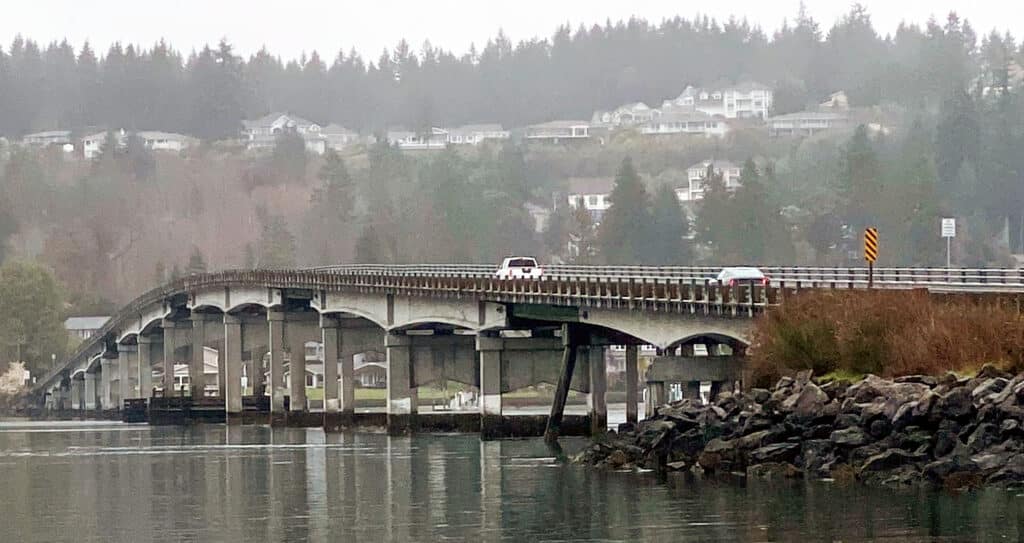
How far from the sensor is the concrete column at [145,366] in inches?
6703

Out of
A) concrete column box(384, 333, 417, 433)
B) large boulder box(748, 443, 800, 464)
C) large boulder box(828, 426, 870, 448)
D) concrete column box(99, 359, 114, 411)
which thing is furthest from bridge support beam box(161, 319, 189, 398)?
large boulder box(828, 426, 870, 448)

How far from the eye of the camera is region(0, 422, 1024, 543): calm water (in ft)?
170

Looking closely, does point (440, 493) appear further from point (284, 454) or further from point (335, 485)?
point (284, 454)

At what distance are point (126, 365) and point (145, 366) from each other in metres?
9.79

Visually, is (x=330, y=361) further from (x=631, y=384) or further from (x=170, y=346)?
(x=170, y=346)

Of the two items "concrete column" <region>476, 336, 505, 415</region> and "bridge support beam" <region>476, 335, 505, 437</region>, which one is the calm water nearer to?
"bridge support beam" <region>476, 335, 505, 437</region>

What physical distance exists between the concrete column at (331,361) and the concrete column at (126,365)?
53737 millimetres

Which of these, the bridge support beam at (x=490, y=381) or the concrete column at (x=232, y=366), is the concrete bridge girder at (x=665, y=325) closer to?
the bridge support beam at (x=490, y=381)

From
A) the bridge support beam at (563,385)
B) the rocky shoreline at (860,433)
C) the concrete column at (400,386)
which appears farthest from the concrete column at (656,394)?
the concrete column at (400,386)

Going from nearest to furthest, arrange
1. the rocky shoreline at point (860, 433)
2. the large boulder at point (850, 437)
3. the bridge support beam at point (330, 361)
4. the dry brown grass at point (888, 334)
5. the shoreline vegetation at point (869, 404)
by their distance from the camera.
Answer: the rocky shoreline at point (860, 433)
the shoreline vegetation at point (869, 404)
the large boulder at point (850, 437)
the dry brown grass at point (888, 334)
the bridge support beam at point (330, 361)

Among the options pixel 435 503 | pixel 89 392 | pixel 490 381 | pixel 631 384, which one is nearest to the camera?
pixel 435 503

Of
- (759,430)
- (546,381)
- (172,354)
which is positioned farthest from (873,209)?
(759,430)

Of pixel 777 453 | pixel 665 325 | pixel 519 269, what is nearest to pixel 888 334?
pixel 777 453

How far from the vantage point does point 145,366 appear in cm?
17300
